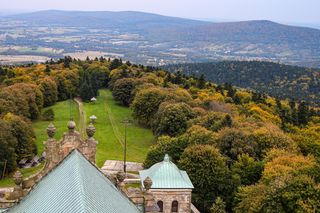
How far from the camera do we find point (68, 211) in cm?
1869

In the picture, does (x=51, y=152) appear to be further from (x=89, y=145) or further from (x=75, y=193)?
(x=75, y=193)

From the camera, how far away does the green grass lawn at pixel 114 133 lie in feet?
266

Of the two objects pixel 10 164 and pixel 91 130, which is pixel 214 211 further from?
pixel 10 164

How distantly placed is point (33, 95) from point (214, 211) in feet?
222

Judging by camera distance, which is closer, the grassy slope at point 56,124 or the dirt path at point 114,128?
the grassy slope at point 56,124

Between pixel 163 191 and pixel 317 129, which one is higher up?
pixel 163 191

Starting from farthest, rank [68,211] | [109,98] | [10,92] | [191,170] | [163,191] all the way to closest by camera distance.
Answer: [109,98], [10,92], [191,170], [163,191], [68,211]

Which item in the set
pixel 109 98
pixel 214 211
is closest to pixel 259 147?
pixel 214 211

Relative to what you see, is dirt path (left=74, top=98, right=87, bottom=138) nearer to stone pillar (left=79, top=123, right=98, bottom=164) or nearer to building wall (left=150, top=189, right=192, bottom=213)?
building wall (left=150, top=189, right=192, bottom=213)

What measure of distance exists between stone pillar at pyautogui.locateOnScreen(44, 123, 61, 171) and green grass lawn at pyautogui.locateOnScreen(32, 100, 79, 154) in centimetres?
5835

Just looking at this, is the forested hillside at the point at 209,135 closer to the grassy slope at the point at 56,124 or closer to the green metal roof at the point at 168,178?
the grassy slope at the point at 56,124

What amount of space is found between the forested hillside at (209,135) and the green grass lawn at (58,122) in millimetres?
3291

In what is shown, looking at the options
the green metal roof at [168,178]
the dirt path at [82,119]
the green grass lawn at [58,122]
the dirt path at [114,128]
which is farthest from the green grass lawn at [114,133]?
the green metal roof at [168,178]

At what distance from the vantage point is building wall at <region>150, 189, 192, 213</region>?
45.3 meters
